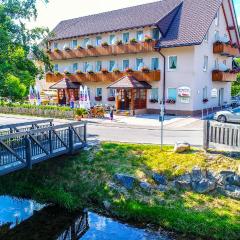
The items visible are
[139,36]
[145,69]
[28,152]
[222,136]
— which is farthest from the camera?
[139,36]

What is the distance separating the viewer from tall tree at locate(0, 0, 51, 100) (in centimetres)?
1451

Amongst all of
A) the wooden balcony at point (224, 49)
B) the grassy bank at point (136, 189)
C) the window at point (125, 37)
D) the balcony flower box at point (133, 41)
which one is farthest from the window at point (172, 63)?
the grassy bank at point (136, 189)

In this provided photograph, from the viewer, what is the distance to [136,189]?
13.8m

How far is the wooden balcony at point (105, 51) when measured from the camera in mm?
32888

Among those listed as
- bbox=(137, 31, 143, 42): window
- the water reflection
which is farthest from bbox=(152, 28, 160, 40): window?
the water reflection

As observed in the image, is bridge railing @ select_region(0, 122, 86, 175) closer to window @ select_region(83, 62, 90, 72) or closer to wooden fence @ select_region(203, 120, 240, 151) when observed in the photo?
wooden fence @ select_region(203, 120, 240, 151)

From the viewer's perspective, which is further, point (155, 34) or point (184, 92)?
point (155, 34)

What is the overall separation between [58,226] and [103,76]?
2555 cm

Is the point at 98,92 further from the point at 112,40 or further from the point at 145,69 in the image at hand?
the point at 145,69

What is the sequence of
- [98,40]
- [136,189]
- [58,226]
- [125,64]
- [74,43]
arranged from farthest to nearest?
[74,43], [98,40], [125,64], [136,189], [58,226]

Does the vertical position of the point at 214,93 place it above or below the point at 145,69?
below

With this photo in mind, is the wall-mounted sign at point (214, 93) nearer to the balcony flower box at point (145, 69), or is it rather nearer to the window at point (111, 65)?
the balcony flower box at point (145, 69)

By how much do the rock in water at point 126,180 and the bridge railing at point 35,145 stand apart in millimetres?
2900

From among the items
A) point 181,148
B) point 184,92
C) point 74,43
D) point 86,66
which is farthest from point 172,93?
point 181,148
